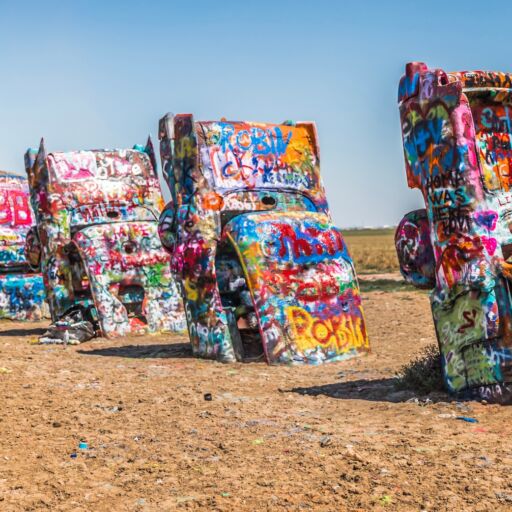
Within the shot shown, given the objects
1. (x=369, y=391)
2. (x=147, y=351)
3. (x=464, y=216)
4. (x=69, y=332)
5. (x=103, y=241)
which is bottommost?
(x=369, y=391)

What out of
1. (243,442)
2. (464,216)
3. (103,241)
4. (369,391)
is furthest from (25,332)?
(464,216)

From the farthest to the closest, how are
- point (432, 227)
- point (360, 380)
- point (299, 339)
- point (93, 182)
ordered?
point (93, 182) < point (299, 339) < point (360, 380) < point (432, 227)

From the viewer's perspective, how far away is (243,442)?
5.82 m

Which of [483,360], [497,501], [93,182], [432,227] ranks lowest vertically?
[497,501]

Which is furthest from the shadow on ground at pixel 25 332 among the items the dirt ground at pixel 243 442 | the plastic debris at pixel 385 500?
the plastic debris at pixel 385 500

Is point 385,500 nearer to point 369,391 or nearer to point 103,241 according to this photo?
point 369,391

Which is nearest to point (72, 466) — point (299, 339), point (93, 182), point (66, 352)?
point (299, 339)

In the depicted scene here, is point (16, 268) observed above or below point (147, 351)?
above

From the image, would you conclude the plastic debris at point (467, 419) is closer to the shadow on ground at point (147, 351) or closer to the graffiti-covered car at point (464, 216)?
the graffiti-covered car at point (464, 216)

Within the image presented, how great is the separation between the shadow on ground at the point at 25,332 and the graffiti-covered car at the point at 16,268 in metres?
1.70

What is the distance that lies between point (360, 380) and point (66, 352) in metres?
4.46

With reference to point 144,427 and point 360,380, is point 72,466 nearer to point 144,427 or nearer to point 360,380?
point 144,427

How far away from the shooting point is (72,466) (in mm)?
5445

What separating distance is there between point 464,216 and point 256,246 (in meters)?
3.34
